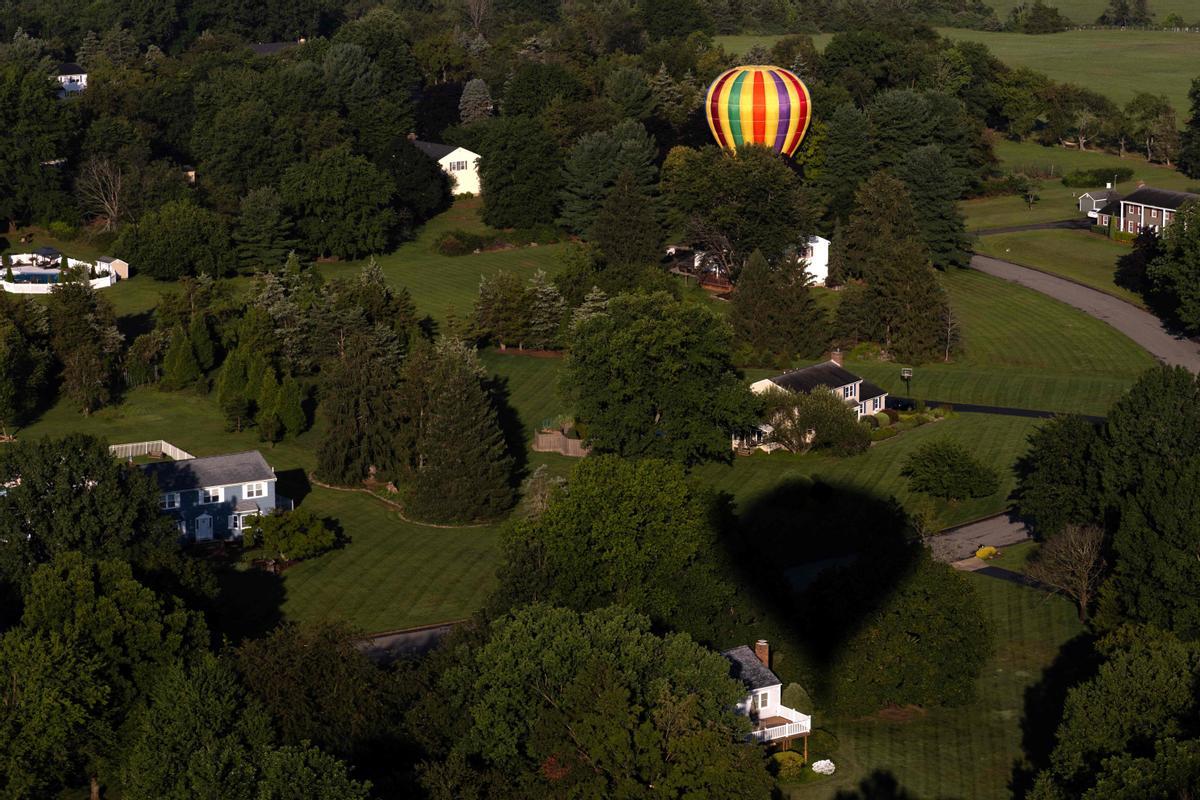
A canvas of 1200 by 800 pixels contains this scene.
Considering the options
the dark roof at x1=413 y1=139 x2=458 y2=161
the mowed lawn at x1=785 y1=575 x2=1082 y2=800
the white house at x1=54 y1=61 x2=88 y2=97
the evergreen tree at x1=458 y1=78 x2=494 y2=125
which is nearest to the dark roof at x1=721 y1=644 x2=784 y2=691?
the mowed lawn at x1=785 y1=575 x2=1082 y2=800

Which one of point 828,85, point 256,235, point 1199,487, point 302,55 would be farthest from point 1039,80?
point 1199,487

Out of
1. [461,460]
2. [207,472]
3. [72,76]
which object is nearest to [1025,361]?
A: [461,460]

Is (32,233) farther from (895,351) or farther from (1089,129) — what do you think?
(1089,129)

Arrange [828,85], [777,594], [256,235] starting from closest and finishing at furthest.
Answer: [777,594]
[256,235]
[828,85]

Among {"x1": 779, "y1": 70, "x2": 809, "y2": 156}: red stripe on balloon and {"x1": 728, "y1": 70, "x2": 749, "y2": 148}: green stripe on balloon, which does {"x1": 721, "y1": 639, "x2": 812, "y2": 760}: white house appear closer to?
{"x1": 728, "y1": 70, "x2": 749, "y2": 148}: green stripe on balloon

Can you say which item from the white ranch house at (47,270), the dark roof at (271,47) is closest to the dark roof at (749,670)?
the white ranch house at (47,270)

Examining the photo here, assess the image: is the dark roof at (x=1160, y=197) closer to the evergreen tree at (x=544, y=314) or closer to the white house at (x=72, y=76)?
the evergreen tree at (x=544, y=314)

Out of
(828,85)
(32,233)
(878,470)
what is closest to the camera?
(878,470)
